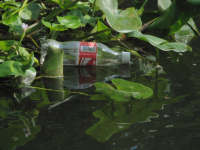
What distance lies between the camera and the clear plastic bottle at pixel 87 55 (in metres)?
1.07

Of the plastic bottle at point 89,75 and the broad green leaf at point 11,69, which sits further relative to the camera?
the plastic bottle at point 89,75

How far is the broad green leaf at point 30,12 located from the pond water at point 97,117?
25cm

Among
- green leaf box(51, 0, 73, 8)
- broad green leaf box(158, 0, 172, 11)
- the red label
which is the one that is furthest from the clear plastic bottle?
broad green leaf box(158, 0, 172, 11)

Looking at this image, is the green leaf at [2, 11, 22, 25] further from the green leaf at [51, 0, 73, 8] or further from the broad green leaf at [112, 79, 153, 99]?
the broad green leaf at [112, 79, 153, 99]

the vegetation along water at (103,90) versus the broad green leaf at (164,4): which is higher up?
the broad green leaf at (164,4)

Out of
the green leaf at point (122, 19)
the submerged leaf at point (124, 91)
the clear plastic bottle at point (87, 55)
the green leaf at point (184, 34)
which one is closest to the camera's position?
the submerged leaf at point (124, 91)

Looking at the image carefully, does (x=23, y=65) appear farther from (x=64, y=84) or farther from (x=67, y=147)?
(x=67, y=147)

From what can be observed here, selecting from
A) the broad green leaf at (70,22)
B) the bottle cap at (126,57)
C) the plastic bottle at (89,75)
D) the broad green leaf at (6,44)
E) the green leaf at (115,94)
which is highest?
the broad green leaf at (70,22)

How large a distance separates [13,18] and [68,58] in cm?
24

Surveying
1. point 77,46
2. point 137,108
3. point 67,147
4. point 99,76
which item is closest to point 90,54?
point 77,46

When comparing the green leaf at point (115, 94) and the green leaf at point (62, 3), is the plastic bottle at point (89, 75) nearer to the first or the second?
the green leaf at point (115, 94)

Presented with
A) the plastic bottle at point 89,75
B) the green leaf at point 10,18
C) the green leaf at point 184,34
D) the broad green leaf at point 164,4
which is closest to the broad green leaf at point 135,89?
the plastic bottle at point 89,75

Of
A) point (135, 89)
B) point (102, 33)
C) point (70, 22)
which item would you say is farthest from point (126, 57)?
point (135, 89)

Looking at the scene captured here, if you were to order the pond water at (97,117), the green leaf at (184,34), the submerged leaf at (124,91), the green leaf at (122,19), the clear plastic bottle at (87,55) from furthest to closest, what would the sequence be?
1. the green leaf at (184,34)
2. the clear plastic bottle at (87,55)
3. the green leaf at (122,19)
4. the submerged leaf at (124,91)
5. the pond water at (97,117)
